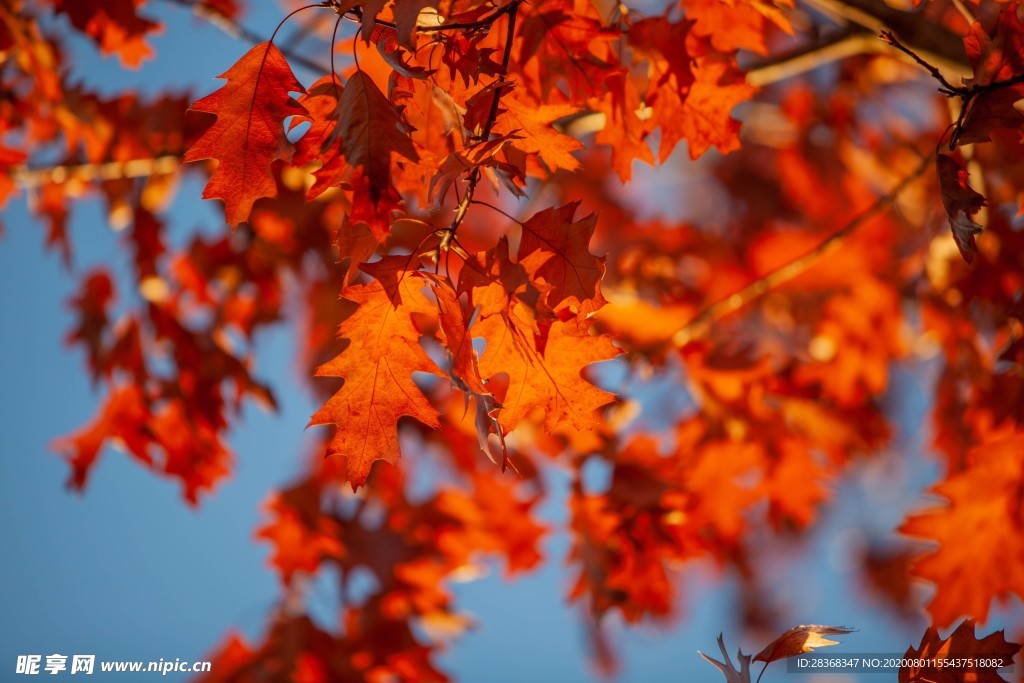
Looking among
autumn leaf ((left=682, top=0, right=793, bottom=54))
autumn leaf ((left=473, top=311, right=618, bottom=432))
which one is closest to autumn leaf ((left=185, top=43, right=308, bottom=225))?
autumn leaf ((left=473, top=311, right=618, bottom=432))

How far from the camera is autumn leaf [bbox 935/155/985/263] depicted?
1252 millimetres

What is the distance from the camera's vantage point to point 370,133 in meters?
1.19

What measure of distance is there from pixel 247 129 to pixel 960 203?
49.8 inches

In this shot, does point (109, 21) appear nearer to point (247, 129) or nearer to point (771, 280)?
point (247, 129)

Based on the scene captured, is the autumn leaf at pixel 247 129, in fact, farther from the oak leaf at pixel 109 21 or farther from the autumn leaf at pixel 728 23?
the oak leaf at pixel 109 21

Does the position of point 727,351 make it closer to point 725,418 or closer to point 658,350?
point 725,418

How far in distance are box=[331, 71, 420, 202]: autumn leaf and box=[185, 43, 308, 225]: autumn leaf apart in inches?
8.7

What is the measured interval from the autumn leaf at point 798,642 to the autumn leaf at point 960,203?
0.71m

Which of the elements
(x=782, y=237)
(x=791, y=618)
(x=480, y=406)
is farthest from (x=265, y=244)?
(x=791, y=618)

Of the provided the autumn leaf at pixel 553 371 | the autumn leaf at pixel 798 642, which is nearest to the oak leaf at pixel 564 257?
the autumn leaf at pixel 553 371

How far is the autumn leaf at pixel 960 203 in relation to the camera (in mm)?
1252

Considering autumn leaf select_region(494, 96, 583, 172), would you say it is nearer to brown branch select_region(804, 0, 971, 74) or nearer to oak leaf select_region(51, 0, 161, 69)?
brown branch select_region(804, 0, 971, 74)

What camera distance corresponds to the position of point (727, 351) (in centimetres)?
314

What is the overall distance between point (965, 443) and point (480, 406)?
282cm
